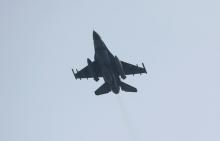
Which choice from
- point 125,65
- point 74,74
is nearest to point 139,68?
point 125,65

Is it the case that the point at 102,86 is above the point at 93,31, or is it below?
below

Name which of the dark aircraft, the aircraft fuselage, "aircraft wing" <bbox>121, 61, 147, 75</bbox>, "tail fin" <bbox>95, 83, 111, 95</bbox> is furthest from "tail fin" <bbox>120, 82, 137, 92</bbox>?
"aircraft wing" <bbox>121, 61, 147, 75</bbox>

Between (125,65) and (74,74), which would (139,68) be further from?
(74,74)

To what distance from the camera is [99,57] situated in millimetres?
101875

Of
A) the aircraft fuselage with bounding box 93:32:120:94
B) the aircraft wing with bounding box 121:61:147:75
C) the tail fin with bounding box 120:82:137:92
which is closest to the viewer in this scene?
the aircraft fuselage with bounding box 93:32:120:94

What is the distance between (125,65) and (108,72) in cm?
526

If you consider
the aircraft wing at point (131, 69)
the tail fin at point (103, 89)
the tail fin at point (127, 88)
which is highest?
the aircraft wing at point (131, 69)

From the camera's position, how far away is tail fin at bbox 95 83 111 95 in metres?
106

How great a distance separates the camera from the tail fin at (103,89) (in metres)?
106

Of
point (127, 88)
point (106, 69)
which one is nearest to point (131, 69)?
point (127, 88)

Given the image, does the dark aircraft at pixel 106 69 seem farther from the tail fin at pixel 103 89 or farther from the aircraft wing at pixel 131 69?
the aircraft wing at pixel 131 69

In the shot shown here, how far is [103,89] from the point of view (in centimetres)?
10656

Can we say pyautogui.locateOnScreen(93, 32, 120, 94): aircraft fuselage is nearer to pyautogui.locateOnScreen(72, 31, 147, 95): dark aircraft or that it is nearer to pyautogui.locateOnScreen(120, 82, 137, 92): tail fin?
pyautogui.locateOnScreen(72, 31, 147, 95): dark aircraft

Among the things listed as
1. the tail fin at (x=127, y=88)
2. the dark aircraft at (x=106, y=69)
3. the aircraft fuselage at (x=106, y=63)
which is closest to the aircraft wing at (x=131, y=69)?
the dark aircraft at (x=106, y=69)
